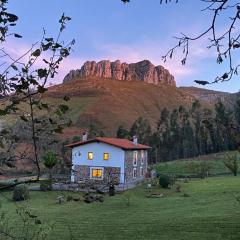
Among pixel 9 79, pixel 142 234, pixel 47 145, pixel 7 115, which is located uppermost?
pixel 9 79

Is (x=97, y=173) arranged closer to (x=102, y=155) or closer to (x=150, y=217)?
(x=102, y=155)

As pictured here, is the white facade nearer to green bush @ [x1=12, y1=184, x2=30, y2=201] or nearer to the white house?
the white house

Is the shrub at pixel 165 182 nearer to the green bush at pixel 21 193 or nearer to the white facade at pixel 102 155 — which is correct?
the white facade at pixel 102 155

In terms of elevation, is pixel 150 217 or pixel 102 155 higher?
pixel 102 155

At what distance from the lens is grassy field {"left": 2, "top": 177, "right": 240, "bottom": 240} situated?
2219cm

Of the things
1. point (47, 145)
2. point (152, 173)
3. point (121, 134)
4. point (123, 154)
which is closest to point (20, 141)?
point (47, 145)

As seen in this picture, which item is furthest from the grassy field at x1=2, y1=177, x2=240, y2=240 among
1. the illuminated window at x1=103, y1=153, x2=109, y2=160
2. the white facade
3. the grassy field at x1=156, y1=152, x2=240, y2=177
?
the grassy field at x1=156, y1=152, x2=240, y2=177

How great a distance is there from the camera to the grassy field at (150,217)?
2219cm

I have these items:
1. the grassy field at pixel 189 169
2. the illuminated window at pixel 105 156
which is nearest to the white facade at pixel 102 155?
the illuminated window at pixel 105 156

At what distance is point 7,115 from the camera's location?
2652mm

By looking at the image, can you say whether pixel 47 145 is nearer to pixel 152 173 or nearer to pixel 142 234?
pixel 142 234

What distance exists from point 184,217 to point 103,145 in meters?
26.1

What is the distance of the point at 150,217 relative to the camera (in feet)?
88.8

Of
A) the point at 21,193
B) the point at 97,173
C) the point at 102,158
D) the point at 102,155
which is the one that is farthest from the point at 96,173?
the point at 21,193
